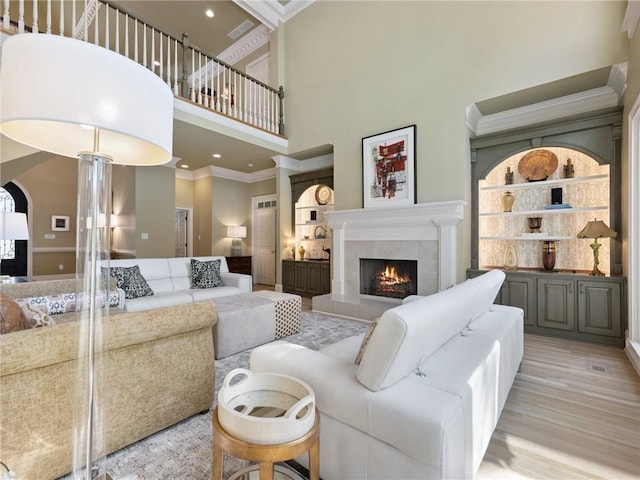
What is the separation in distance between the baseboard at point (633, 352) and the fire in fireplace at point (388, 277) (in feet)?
7.42

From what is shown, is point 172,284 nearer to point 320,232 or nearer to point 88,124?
point 320,232

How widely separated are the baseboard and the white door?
20.4 ft

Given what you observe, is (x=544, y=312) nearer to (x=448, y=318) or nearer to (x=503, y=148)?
(x=503, y=148)

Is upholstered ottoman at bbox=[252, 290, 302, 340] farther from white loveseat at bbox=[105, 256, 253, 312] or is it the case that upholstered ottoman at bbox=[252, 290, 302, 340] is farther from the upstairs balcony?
the upstairs balcony

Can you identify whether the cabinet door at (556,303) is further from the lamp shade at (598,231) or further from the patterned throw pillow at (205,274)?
the patterned throw pillow at (205,274)

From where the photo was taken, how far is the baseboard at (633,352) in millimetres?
2600

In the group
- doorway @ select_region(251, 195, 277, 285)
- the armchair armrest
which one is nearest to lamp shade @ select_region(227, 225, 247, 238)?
doorway @ select_region(251, 195, 277, 285)

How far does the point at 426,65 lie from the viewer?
4.28 meters

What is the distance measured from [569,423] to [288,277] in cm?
504

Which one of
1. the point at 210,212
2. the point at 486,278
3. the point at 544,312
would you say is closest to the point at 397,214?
the point at 544,312

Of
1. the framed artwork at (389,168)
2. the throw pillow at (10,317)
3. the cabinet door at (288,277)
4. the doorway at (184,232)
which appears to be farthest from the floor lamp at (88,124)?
the doorway at (184,232)

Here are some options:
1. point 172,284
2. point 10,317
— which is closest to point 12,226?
point 172,284

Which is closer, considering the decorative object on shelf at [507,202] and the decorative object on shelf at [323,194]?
the decorative object on shelf at [507,202]

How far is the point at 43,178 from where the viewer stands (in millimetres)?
7633
